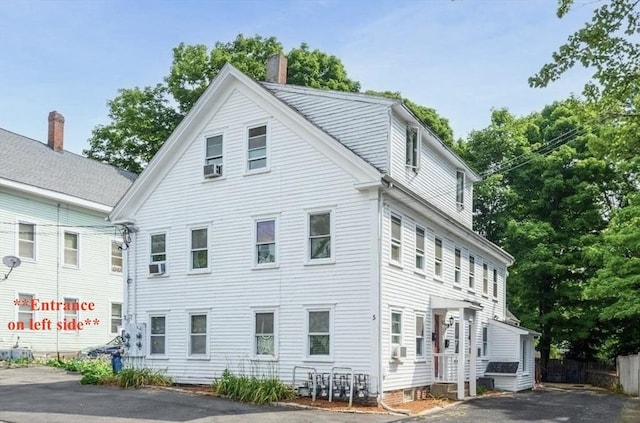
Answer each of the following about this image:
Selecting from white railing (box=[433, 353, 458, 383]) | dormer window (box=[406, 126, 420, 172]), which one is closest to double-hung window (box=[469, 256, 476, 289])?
white railing (box=[433, 353, 458, 383])

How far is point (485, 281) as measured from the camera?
29.0m

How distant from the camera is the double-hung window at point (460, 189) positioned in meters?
26.7

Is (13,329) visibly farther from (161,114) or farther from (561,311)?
(561,311)

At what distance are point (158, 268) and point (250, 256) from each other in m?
3.71

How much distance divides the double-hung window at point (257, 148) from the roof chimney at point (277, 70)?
385 centimetres

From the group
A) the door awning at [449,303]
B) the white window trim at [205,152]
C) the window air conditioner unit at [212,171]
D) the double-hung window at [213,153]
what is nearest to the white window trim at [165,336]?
the white window trim at [205,152]

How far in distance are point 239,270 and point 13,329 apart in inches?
498

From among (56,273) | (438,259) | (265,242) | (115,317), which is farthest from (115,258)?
(438,259)

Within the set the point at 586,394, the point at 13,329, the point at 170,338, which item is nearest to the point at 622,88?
the point at 170,338

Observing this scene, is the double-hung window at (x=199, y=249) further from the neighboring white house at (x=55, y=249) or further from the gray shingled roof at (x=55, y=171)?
the gray shingled roof at (x=55, y=171)

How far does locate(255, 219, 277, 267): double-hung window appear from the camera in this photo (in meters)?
20.0

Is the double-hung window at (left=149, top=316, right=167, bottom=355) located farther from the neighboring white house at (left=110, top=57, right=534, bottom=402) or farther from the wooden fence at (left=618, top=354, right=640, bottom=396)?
the wooden fence at (left=618, top=354, right=640, bottom=396)

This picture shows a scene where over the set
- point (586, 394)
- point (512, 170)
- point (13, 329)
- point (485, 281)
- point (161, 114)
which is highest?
point (161, 114)

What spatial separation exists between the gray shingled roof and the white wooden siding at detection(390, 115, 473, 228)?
16374 mm
